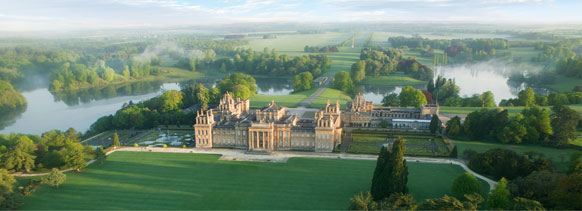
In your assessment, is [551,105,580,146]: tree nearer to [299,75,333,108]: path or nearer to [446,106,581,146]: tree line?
[446,106,581,146]: tree line

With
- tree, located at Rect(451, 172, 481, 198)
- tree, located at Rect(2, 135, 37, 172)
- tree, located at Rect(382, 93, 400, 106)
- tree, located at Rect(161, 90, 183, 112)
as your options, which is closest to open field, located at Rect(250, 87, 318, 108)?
tree, located at Rect(161, 90, 183, 112)

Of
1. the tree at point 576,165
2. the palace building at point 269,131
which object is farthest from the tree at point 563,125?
the palace building at point 269,131

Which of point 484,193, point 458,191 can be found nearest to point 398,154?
point 458,191

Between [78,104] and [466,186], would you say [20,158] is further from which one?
[78,104]

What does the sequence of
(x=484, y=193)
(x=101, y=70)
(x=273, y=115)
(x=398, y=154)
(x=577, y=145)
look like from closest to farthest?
(x=398, y=154) < (x=484, y=193) < (x=577, y=145) < (x=273, y=115) < (x=101, y=70)

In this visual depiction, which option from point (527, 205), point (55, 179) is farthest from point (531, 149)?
point (55, 179)

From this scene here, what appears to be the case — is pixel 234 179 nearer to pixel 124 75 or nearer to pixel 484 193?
pixel 484 193

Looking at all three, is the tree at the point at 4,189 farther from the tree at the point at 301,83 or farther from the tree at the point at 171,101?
the tree at the point at 301,83
